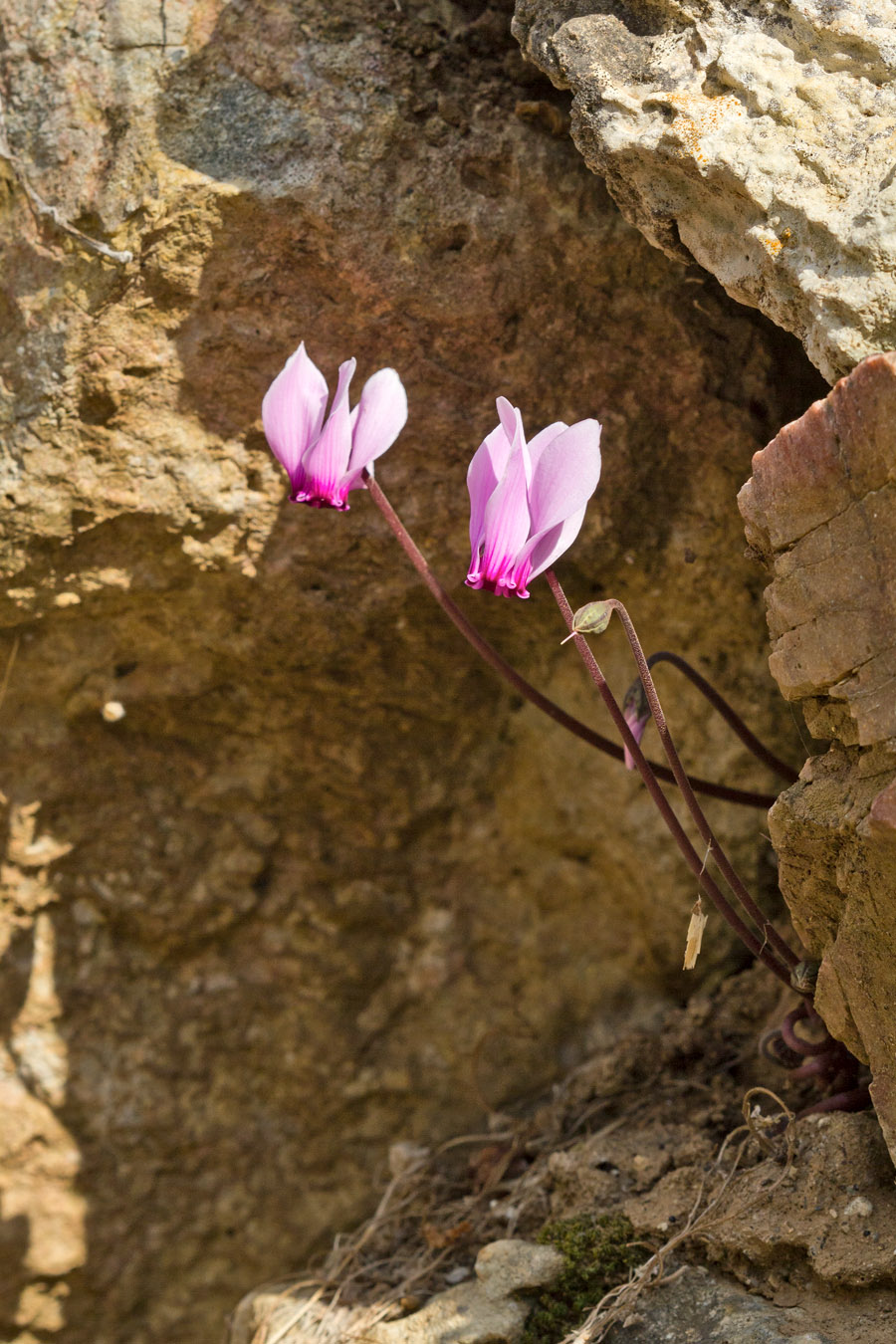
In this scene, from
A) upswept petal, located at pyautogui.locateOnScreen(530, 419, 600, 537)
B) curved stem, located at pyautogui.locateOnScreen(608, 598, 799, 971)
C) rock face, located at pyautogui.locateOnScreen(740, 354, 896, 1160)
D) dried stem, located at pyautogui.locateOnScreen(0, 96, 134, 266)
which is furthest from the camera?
dried stem, located at pyautogui.locateOnScreen(0, 96, 134, 266)

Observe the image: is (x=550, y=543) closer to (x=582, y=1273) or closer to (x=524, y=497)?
(x=524, y=497)

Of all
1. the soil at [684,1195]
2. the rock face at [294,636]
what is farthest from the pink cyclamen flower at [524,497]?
the soil at [684,1195]

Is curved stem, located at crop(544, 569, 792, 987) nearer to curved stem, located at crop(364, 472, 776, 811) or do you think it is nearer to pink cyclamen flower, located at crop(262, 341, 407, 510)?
curved stem, located at crop(364, 472, 776, 811)

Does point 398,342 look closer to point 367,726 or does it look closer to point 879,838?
point 367,726

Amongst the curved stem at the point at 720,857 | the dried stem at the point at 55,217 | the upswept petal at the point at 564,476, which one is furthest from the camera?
the dried stem at the point at 55,217

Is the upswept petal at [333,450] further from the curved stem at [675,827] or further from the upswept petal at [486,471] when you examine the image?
the curved stem at [675,827]

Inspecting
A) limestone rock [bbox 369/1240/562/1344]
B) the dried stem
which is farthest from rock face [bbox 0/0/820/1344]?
limestone rock [bbox 369/1240/562/1344]

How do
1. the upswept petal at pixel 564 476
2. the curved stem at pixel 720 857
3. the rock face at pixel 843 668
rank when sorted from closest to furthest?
the rock face at pixel 843 668, the upswept petal at pixel 564 476, the curved stem at pixel 720 857
